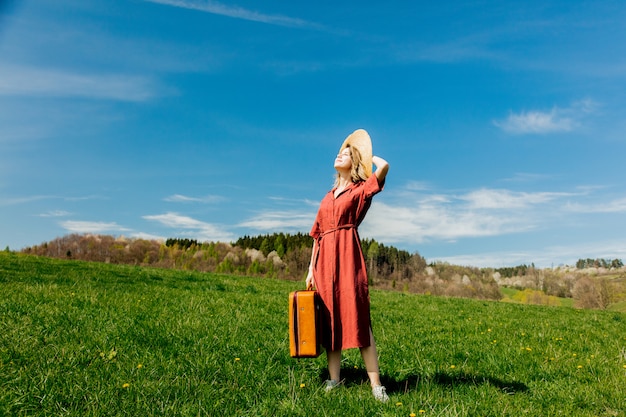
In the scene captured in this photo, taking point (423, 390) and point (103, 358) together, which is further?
point (103, 358)

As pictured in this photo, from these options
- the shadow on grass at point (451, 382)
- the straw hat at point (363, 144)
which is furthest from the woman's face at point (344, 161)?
the shadow on grass at point (451, 382)

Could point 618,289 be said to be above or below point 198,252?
below

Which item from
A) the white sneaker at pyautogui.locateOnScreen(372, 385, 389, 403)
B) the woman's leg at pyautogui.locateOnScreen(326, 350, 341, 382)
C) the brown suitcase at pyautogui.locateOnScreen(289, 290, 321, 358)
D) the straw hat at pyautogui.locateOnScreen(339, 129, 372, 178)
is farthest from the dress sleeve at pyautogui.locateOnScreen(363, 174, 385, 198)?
the white sneaker at pyautogui.locateOnScreen(372, 385, 389, 403)

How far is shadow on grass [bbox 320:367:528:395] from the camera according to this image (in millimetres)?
6172

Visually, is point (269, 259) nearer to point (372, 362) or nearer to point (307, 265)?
point (307, 265)

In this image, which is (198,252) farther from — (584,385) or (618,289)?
(584,385)

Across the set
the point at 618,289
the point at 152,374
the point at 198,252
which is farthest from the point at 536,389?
the point at 198,252

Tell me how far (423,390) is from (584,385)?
2464mm

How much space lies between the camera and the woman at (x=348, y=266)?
17.8ft

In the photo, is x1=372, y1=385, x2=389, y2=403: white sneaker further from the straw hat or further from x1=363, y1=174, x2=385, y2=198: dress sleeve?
the straw hat

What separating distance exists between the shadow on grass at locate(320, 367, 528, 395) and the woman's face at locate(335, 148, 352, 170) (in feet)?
8.50

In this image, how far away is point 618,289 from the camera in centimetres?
5150

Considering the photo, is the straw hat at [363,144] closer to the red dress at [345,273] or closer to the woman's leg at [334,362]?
the red dress at [345,273]

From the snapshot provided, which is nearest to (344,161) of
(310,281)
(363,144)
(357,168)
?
(357,168)
